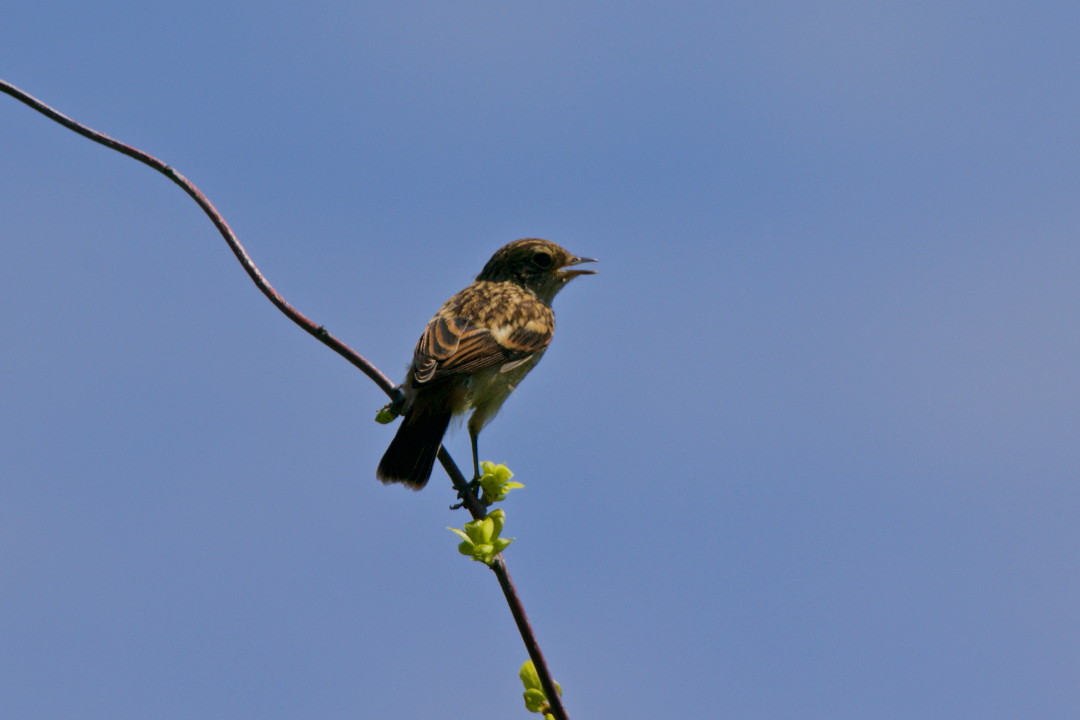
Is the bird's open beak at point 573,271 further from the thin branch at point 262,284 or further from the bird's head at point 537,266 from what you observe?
the thin branch at point 262,284

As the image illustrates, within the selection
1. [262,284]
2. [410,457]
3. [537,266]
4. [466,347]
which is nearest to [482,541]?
[262,284]

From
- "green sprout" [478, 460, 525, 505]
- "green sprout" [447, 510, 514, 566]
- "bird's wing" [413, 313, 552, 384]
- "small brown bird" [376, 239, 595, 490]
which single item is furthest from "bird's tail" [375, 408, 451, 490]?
"green sprout" [447, 510, 514, 566]

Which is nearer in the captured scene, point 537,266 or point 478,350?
point 478,350

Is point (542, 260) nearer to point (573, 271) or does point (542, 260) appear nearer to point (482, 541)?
point (573, 271)

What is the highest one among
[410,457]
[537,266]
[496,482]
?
[537,266]

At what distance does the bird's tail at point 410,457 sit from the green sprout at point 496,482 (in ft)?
5.68

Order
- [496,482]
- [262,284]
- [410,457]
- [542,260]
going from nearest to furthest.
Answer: [262,284]
[496,482]
[410,457]
[542,260]

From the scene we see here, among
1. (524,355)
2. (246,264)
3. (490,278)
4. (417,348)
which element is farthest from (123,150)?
(490,278)

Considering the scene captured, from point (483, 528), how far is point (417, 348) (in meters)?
3.29

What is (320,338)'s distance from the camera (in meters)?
3.34

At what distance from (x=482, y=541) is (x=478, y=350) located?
3.34 m

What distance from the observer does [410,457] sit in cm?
590

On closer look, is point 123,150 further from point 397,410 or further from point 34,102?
point 397,410

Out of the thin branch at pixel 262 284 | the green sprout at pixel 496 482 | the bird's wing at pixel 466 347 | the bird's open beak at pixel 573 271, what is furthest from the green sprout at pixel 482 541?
the bird's open beak at pixel 573 271
